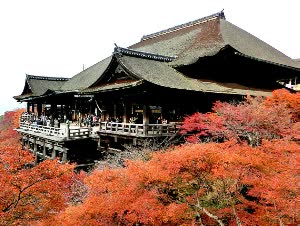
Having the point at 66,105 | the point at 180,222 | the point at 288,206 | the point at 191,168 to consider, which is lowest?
the point at 180,222

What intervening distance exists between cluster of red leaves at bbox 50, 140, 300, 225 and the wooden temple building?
167 inches

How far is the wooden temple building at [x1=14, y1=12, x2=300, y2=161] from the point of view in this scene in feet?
55.8

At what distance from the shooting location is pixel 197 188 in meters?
10.9

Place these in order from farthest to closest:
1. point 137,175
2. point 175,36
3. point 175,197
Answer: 1. point 175,36
2. point 175,197
3. point 137,175

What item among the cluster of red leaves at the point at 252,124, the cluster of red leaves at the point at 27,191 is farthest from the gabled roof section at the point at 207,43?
the cluster of red leaves at the point at 27,191

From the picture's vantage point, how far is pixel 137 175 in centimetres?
1127

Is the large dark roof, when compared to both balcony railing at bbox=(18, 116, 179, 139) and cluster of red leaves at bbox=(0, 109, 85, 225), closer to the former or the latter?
balcony railing at bbox=(18, 116, 179, 139)

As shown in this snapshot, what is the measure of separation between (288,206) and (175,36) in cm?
2402

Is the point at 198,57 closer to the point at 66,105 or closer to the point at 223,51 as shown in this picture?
the point at 223,51

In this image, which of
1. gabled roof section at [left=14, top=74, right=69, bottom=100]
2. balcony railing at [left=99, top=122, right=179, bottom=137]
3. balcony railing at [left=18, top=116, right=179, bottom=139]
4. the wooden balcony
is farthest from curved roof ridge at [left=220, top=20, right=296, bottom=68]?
gabled roof section at [left=14, top=74, right=69, bottom=100]

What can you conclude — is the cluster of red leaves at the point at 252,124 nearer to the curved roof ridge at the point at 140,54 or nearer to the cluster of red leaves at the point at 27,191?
the curved roof ridge at the point at 140,54

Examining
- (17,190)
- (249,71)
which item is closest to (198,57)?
(249,71)

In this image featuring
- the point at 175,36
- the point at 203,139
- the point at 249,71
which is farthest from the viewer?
the point at 175,36

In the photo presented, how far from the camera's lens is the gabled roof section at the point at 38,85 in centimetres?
3419
